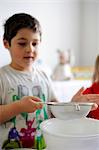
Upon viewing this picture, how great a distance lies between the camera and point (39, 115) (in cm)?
51

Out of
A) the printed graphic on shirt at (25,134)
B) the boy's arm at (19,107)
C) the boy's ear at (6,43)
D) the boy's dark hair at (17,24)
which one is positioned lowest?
the printed graphic on shirt at (25,134)

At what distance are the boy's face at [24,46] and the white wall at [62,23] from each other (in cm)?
3

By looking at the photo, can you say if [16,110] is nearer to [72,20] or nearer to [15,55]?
[15,55]

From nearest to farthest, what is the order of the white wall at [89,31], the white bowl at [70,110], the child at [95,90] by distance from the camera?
the white bowl at [70,110]
the child at [95,90]
the white wall at [89,31]

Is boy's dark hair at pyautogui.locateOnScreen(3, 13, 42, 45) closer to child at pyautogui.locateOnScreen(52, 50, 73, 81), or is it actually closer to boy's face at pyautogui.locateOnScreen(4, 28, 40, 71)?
boy's face at pyautogui.locateOnScreen(4, 28, 40, 71)

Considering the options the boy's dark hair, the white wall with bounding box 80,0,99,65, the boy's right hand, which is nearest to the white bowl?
the boy's right hand

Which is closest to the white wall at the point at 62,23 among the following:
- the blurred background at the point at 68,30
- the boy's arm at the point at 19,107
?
the blurred background at the point at 68,30

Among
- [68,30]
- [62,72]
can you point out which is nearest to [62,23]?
[68,30]

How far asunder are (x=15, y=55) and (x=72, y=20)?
63cm

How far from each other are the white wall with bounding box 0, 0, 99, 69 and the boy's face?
0.08 feet

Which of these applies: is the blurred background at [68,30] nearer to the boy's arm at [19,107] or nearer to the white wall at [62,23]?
the white wall at [62,23]

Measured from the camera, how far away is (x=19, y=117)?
1.60 feet

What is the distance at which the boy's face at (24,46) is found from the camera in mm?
469

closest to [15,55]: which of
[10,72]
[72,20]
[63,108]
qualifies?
[10,72]
